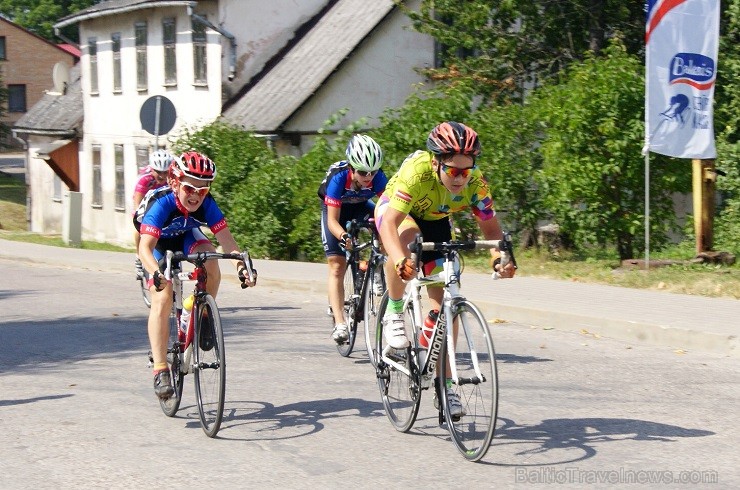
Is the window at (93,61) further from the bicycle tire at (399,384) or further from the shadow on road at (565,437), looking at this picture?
the shadow on road at (565,437)

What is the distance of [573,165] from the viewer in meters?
16.4

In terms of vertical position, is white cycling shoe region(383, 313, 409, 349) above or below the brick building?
below

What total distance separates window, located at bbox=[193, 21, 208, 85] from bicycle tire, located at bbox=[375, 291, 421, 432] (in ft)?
83.4

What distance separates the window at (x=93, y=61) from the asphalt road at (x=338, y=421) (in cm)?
2823

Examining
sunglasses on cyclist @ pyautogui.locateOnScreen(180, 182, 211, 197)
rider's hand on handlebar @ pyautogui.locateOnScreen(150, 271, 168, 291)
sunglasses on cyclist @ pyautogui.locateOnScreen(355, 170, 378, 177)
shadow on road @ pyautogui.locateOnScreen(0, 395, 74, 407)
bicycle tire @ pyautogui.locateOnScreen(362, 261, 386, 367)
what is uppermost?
sunglasses on cyclist @ pyautogui.locateOnScreen(355, 170, 378, 177)

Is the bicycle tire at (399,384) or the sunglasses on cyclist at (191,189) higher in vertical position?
the sunglasses on cyclist at (191,189)

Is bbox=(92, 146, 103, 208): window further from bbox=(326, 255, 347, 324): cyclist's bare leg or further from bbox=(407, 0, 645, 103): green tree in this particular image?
bbox=(326, 255, 347, 324): cyclist's bare leg

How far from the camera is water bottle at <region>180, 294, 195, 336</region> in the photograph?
25.2 ft

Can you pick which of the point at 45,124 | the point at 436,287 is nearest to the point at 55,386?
the point at 436,287

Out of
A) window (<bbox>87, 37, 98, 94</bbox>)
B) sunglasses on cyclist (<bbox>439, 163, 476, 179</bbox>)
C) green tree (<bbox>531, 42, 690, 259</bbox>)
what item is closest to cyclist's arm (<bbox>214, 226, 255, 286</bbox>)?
sunglasses on cyclist (<bbox>439, 163, 476, 179</bbox>)

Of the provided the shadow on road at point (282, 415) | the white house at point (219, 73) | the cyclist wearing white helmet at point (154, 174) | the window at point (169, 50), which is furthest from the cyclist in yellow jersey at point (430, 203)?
the window at point (169, 50)

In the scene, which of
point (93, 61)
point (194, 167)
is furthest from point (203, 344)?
point (93, 61)

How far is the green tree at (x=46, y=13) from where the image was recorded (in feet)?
313

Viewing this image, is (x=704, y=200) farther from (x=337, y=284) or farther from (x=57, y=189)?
(x=57, y=189)
